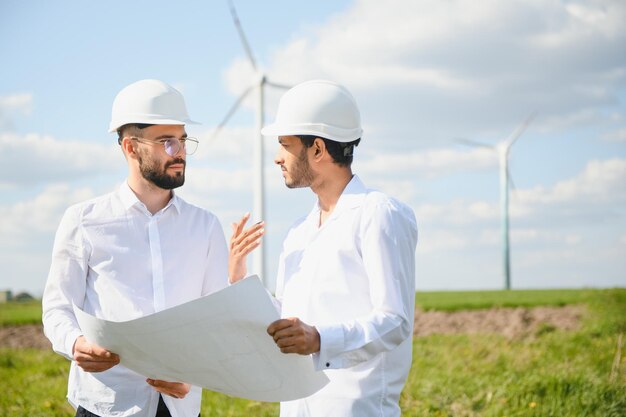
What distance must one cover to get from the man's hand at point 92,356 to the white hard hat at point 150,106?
3.51ft

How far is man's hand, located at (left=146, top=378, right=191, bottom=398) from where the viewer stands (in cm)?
346

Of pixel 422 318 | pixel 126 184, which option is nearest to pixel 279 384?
pixel 126 184

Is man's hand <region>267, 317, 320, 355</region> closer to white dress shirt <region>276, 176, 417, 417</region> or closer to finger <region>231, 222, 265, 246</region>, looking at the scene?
white dress shirt <region>276, 176, 417, 417</region>

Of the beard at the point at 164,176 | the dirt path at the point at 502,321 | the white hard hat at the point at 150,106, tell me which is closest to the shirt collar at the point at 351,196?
the beard at the point at 164,176

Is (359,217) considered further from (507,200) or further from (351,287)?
(507,200)

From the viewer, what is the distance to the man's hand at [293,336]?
2.59m

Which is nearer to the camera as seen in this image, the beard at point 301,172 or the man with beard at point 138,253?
the beard at point 301,172

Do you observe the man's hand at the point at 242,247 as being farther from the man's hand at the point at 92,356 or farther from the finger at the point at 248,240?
the man's hand at the point at 92,356

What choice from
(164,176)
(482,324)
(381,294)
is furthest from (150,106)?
(482,324)

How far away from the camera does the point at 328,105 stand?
10.1 feet

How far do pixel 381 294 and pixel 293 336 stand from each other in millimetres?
360

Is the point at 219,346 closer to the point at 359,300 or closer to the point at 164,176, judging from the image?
the point at 359,300

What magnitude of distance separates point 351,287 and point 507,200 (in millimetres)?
26336

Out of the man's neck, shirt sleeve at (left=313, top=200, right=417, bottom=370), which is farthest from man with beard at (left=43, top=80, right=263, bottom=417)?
shirt sleeve at (left=313, top=200, right=417, bottom=370)
